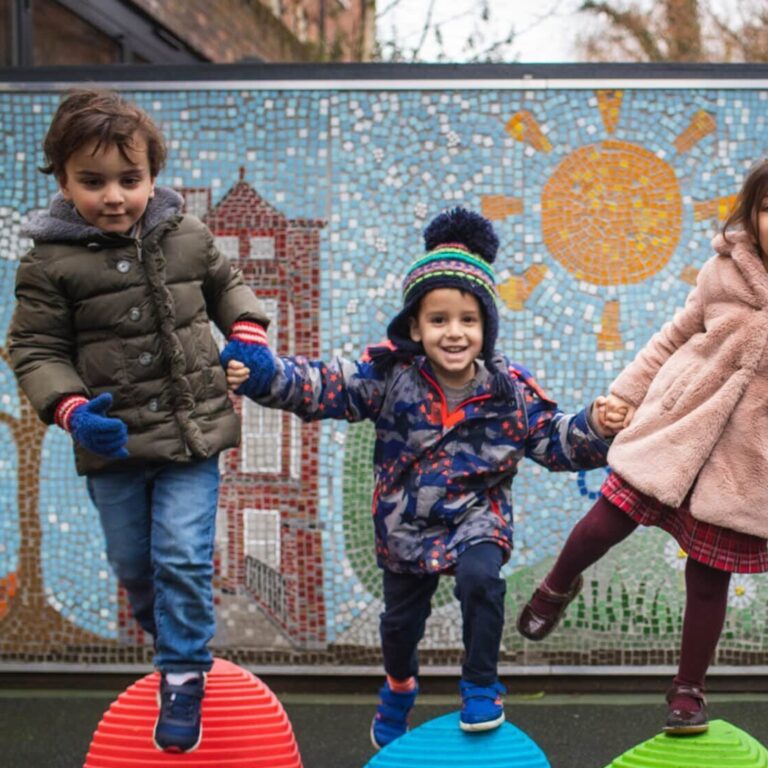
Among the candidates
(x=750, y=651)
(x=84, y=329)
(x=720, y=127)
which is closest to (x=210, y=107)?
(x=84, y=329)

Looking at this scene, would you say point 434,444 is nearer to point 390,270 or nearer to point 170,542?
point 170,542

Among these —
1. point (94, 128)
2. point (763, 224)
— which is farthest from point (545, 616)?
point (94, 128)

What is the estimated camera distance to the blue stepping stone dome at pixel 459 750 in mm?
3174

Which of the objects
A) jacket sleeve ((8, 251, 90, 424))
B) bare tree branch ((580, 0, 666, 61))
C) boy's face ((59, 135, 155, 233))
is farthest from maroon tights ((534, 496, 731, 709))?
bare tree branch ((580, 0, 666, 61))

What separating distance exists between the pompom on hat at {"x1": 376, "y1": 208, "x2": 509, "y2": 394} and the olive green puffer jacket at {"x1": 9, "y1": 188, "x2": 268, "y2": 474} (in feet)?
1.61

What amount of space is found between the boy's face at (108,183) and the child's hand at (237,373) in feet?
1.66

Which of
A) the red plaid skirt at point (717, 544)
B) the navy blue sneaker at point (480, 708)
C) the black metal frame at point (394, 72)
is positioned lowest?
the navy blue sneaker at point (480, 708)

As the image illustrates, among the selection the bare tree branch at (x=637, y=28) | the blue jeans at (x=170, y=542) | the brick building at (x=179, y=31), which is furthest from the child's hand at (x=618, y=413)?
the bare tree branch at (x=637, y=28)

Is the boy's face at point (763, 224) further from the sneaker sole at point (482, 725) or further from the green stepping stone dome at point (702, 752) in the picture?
the sneaker sole at point (482, 725)

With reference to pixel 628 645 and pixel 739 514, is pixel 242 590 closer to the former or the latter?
pixel 628 645

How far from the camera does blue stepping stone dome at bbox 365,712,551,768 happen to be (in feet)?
10.4

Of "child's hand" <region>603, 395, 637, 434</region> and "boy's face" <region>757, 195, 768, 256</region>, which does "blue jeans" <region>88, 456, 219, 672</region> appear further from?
"boy's face" <region>757, 195, 768, 256</region>

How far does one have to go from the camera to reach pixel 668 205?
15.7 ft

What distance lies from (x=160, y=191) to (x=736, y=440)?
A: 6.10ft
